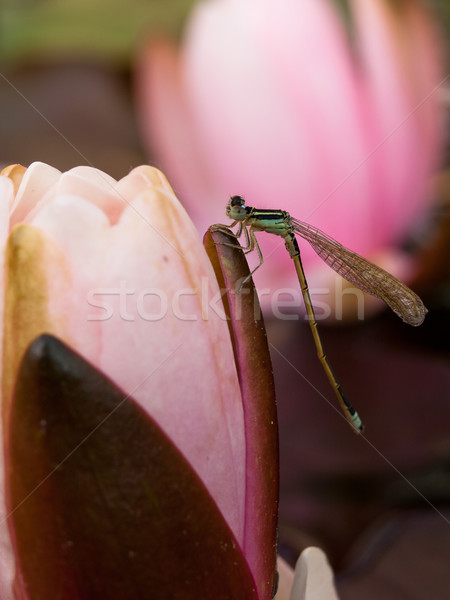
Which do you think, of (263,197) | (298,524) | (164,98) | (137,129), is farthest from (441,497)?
(137,129)

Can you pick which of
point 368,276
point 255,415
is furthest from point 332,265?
point 255,415

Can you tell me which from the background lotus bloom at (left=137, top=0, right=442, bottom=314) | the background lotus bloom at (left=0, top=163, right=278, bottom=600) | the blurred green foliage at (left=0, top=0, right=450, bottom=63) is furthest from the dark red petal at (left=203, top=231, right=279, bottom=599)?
the blurred green foliage at (left=0, top=0, right=450, bottom=63)

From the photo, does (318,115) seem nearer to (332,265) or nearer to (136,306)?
(332,265)

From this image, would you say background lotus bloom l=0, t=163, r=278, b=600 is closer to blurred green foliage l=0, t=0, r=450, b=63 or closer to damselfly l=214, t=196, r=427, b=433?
damselfly l=214, t=196, r=427, b=433

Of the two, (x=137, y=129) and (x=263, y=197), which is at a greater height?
(x=137, y=129)

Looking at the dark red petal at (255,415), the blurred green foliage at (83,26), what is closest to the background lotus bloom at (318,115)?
the dark red petal at (255,415)

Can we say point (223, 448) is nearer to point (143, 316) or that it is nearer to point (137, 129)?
point (143, 316)

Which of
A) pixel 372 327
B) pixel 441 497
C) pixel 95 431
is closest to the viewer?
pixel 95 431
